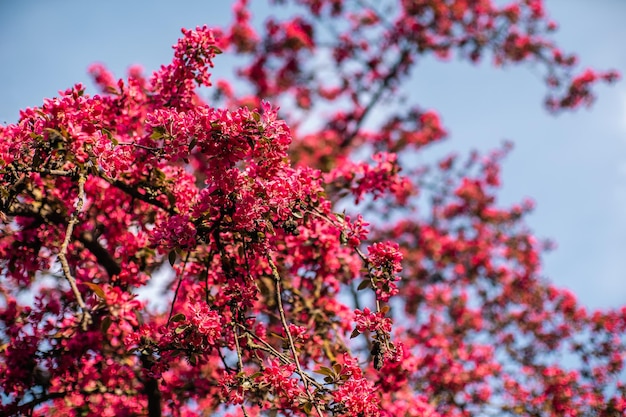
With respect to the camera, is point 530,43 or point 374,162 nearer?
point 374,162

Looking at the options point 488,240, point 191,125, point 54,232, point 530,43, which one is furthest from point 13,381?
point 530,43

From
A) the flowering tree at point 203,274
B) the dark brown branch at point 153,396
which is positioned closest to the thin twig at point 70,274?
the flowering tree at point 203,274

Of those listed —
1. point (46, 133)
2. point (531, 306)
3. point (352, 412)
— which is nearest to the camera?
point (352, 412)

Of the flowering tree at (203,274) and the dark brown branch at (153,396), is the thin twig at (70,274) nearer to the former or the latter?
the flowering tree at (203,274)

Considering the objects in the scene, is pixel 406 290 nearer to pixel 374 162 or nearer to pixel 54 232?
pixel 374 162

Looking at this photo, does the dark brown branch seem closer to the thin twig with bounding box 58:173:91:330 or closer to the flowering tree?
the flowering tree

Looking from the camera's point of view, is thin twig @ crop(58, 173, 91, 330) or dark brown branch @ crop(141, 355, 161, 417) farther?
dark brown branch @ crop(141, 355, 161, 417)

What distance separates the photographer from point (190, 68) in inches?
136

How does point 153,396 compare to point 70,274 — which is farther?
point 153,396

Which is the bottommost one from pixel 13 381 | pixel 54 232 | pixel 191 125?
pixel 13 381

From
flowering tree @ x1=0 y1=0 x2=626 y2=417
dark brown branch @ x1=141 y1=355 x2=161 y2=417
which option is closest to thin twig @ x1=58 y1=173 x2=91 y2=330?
flowering tree @ x1=0 y1=0 x2=626 y2=417

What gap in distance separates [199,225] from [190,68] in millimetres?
1206

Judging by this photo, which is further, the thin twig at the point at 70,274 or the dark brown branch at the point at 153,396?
the dark brown branch at the point at 153,396

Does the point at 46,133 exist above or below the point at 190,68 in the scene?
below
